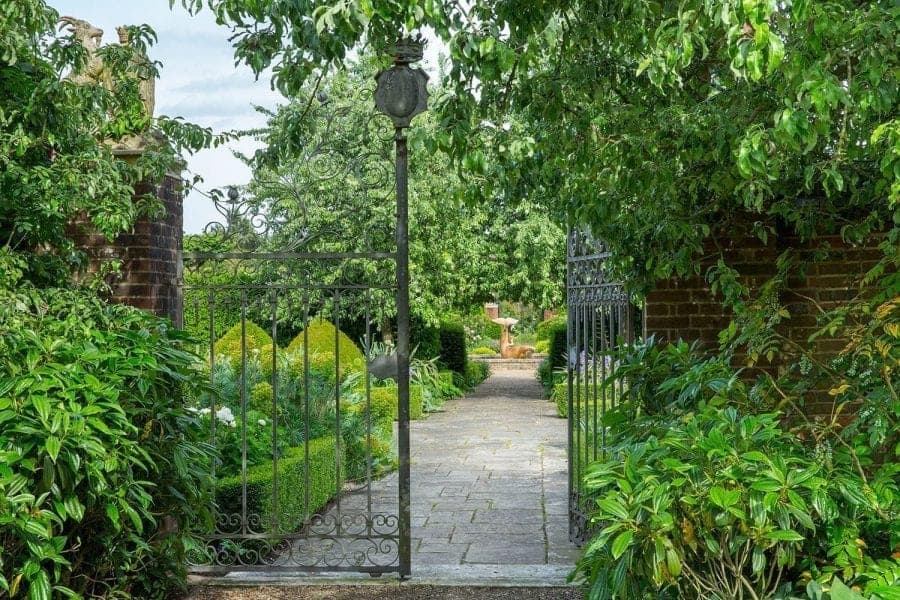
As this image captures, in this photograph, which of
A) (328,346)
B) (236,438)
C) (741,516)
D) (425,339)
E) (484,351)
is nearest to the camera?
(741,516)

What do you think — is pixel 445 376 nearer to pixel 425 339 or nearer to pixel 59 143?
pixel 425 339

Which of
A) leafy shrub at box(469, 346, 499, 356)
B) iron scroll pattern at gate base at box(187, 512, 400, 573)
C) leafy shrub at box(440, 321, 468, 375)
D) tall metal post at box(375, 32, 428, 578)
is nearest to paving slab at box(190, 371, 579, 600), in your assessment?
iron scroll pattern at gate base at box(187, 512, 400, 573)

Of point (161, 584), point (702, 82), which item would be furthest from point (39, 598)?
point (702, 82)

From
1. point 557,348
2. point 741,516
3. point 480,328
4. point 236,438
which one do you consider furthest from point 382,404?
point 480,328

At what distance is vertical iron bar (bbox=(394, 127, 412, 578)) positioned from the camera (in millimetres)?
5738

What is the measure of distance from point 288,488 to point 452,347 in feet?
43.4

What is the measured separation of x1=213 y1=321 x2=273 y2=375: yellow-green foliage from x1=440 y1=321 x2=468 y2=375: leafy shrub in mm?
9475

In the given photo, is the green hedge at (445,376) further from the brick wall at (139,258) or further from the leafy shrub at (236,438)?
the brick wall at (139,258)

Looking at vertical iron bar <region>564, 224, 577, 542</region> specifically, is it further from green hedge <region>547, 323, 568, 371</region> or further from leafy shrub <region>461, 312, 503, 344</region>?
leafy shrub <region>461, 312, 503, 344</region>

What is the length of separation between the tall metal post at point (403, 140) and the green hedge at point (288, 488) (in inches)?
29.6

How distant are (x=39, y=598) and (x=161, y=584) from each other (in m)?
1.45

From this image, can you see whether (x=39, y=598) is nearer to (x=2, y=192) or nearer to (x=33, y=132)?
(x=2, y=192)

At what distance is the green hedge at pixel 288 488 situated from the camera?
6.59 m

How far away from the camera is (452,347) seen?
2033 cm
